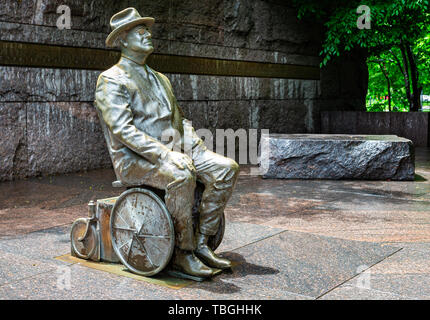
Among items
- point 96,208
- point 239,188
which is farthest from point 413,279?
point 239,188

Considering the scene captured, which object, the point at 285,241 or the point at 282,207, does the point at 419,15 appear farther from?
the point at 285,241

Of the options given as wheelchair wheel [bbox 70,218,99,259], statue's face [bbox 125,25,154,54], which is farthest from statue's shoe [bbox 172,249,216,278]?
statue's face [bbox 125,25,154,54]

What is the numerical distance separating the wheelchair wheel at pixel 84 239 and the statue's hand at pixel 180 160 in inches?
35.7

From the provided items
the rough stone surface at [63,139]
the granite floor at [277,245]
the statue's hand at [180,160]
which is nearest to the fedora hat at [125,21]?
the statue's hand at [180,160]

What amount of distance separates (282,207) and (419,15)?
334 inches

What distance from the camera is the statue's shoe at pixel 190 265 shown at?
373cm

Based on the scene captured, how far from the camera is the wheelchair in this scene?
3.70 meters

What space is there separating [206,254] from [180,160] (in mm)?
677

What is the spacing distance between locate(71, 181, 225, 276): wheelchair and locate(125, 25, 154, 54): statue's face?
0.94 m

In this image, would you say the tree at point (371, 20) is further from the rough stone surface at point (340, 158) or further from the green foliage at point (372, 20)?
the rough stone surface at point (340, 158)

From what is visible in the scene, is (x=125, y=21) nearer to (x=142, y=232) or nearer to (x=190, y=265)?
(x=142, y=232)

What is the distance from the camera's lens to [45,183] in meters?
7.82

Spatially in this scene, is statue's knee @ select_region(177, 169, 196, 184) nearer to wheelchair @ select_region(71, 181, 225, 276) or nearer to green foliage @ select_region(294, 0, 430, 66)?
wheelchair @ select_region(71, 181, 225, 276)

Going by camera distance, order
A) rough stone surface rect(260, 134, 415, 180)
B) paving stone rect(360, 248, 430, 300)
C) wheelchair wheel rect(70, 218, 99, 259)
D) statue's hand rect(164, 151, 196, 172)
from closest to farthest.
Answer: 1. paving stone rect(360, 248, 430, 300)
2. statue's hand rect(164, 151, 196, 172)
3. wheelchair wheel rect(70, 218, 99, 259)
4. rough stone surface rect(260, 134, 415, 180)
